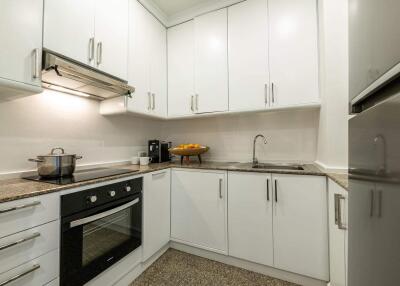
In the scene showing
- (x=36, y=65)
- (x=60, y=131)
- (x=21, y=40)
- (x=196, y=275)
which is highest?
(x=21, y=40)

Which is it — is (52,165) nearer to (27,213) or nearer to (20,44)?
(27,213)

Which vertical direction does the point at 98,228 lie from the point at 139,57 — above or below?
below

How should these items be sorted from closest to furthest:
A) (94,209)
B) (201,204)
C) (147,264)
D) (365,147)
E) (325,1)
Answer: (365,147), (94,209), (325,1), (147,264), (201,204)

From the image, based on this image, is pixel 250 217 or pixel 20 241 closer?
pixel 20 241

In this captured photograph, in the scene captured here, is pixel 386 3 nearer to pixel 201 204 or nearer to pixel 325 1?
pixel 325 1

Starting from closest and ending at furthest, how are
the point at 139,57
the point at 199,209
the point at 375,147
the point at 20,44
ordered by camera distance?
1. the point at 375,147
2. the point at 20,44
3. the point at 199,209
4. the point at 139,57

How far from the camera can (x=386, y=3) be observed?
40cm

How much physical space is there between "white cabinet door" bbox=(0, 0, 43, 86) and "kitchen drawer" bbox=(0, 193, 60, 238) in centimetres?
67

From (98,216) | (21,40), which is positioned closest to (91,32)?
(21,40)

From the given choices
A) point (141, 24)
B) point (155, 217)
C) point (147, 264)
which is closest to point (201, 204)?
point (155, 217)

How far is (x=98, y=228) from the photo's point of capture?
4.13 feet

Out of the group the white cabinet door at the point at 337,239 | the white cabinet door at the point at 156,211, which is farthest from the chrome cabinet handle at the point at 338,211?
the white cabinet door at the point at 156,211

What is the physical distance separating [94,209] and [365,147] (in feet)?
4.55

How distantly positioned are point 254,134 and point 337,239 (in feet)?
4.14
